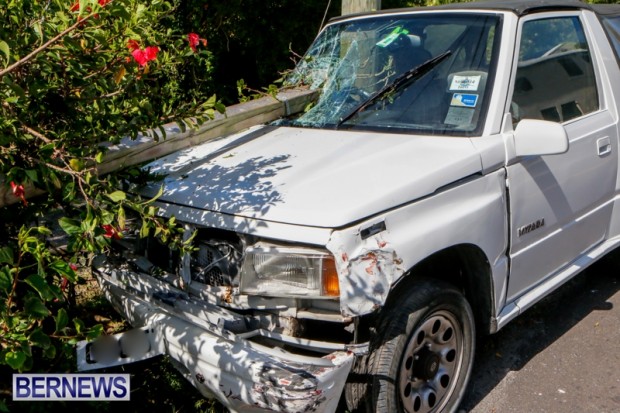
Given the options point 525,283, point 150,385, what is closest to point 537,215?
point 525,283

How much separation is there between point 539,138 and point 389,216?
105cm

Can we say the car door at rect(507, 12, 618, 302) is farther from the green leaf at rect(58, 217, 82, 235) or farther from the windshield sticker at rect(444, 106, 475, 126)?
the green leaf at rect(58, 217, 82, 235)

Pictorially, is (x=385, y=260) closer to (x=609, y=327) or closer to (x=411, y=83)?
(x=411, y=83)

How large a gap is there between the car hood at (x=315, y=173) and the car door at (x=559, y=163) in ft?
1.78

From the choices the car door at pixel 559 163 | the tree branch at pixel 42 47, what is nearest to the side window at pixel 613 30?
the car door at pixel 559 163

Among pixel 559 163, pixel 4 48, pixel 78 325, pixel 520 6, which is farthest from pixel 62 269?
pixel 520 6

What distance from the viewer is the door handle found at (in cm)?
432

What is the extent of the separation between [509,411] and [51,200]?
2503 mm

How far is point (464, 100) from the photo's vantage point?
3779 millimetres

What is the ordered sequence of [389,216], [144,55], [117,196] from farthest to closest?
[144,55] < [389,216] < [117,196]

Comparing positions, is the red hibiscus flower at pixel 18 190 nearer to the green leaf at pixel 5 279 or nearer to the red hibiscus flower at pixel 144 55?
the green leaf at pixel 5 279

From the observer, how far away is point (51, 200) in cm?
319

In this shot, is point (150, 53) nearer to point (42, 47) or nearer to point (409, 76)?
point (42, 47)

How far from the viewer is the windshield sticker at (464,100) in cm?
375
